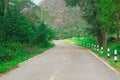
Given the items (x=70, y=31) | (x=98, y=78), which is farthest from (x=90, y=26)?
(x=70, y=31)

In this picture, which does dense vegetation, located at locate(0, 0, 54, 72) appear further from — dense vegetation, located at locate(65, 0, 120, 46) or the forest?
dense vegetation, located at locate(65, 0, 120, 46)

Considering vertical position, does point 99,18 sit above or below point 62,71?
above

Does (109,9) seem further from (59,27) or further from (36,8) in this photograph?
(59,27)

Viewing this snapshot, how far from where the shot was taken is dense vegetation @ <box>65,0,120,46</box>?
4022 centimetres

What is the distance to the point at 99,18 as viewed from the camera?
48750mm

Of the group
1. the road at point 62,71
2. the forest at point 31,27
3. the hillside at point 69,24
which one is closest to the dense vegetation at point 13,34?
the forest at point 31,27

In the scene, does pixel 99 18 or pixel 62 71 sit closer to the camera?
pixel 62 71

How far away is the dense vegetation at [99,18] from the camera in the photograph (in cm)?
4022

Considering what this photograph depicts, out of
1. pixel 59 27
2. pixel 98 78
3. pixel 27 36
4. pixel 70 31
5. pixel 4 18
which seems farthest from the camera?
pixel 59 27

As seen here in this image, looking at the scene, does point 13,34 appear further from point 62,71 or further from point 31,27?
point 62,71

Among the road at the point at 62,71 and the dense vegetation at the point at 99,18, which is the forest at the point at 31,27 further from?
the road at the point at 62,71

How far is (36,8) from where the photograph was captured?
63688 mm

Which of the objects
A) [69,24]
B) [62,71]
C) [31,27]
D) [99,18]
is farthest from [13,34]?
[69,24]

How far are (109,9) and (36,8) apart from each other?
26588 millimetres
